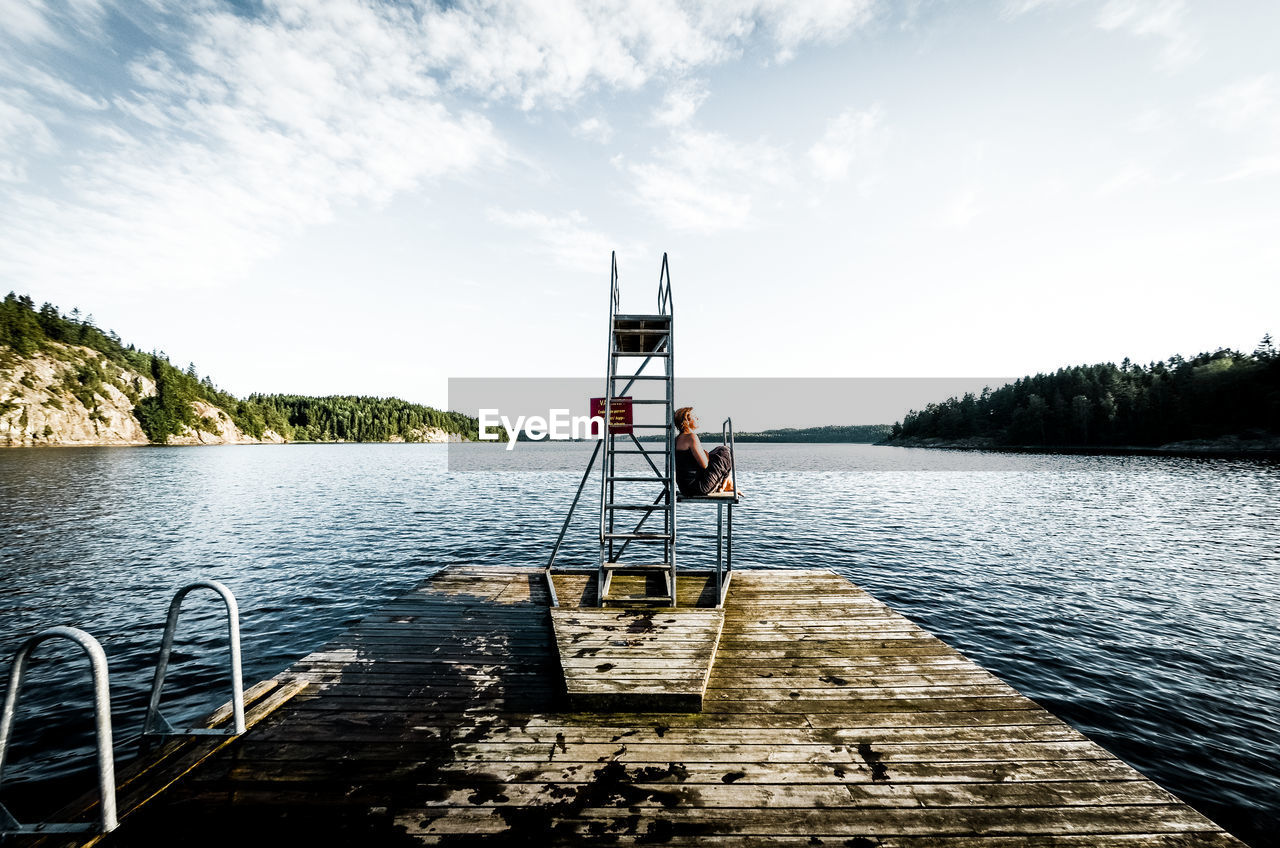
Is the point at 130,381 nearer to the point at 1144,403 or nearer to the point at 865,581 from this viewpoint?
the point at 865,581

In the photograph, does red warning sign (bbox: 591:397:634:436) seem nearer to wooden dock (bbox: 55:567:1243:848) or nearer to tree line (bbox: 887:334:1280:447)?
wooden dock (bbox: 55:567:1243:848)

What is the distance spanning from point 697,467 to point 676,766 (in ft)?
15.3

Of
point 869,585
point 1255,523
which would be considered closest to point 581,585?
point 869,585

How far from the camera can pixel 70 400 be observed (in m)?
106

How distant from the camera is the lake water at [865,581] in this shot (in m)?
8.13

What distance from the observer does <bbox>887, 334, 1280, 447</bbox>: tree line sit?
82625 mm

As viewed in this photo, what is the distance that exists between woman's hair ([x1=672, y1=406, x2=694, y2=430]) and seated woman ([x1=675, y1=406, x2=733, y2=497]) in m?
0.10

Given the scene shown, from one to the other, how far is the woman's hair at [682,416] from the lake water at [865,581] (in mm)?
8152

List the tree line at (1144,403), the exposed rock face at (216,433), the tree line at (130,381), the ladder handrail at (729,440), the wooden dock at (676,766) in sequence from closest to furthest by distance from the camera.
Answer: the wooden dock at (676,766) → the ladder handrail at (729,440) → the tree line at (1144,403) → the tree line at (130,381) → the exposed rock face at (216,433)

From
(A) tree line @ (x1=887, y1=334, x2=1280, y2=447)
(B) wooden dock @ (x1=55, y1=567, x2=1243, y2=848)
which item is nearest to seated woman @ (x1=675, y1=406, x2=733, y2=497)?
(B) wooden dock @ (x1=55, y1=567, x2=1243, y2=848)

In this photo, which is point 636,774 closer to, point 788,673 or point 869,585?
point 788,673

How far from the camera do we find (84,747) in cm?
745

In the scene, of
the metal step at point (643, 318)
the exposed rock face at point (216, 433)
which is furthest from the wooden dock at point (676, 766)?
the exposed rock face at point (216, 433)

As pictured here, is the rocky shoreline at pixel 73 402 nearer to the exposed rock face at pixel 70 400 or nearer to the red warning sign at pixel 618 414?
the exposed rock face at pixel 70 400
